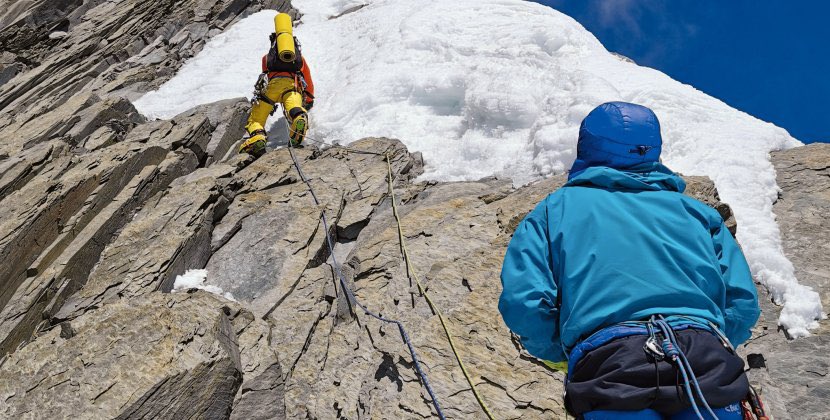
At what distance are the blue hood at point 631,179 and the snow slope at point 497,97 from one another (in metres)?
3.14

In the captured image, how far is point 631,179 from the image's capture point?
2428mm

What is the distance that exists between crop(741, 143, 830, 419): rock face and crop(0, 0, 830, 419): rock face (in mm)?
18

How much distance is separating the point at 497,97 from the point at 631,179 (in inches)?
276

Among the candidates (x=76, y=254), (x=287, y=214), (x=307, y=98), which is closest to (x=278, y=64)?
(x=307, y=98)

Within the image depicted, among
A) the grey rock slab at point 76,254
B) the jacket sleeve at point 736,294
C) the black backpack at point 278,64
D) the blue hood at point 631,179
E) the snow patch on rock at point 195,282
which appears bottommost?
the snow patch on rock at point 195,282

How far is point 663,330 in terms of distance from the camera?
82.9 inches

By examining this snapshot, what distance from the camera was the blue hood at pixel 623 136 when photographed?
8.06 ft

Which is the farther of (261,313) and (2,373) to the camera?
(261,313)

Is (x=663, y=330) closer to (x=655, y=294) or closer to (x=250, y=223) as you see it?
(x=655, y=294)

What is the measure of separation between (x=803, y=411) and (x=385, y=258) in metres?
3.60

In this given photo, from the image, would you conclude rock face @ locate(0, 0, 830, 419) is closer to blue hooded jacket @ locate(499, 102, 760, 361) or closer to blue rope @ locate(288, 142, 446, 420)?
blue rope @ locate(288, 142, 446, 420)

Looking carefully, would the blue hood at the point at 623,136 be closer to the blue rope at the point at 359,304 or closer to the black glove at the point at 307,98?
the blue rope at the point at 359,304

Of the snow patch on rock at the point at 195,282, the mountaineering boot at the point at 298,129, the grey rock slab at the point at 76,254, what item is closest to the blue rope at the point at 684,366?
the snow patch on rock at the point at 195,282

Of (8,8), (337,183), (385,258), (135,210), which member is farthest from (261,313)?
(8,8)
